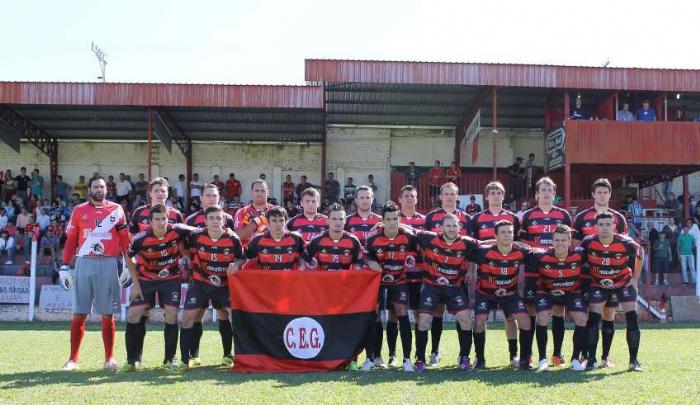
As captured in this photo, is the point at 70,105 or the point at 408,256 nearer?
the point at 408,256

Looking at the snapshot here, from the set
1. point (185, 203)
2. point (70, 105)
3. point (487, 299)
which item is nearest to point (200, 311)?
point (487, 299)

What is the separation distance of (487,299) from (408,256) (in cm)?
101

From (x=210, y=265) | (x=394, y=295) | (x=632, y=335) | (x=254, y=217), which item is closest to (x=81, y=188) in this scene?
(x=254, y=217)

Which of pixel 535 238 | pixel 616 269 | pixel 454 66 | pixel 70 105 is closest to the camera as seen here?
pixel 616 269

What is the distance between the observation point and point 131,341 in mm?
7777

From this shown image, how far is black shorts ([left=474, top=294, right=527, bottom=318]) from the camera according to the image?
7.74m

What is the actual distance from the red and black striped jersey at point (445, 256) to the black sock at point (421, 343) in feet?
1.94

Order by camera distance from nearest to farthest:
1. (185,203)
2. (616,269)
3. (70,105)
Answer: (616,269) → (70,105) → (185,203)

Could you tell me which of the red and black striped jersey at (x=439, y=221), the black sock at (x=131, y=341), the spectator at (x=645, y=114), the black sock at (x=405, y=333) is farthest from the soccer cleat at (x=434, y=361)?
the spectator at (x=645, y=114)

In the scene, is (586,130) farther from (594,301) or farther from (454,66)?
(594,301)

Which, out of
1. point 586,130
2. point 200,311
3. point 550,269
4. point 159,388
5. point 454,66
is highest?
point 454,66

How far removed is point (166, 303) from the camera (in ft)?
26.1

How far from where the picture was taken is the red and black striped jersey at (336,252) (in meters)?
7.96

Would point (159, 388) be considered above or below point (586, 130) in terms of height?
below
